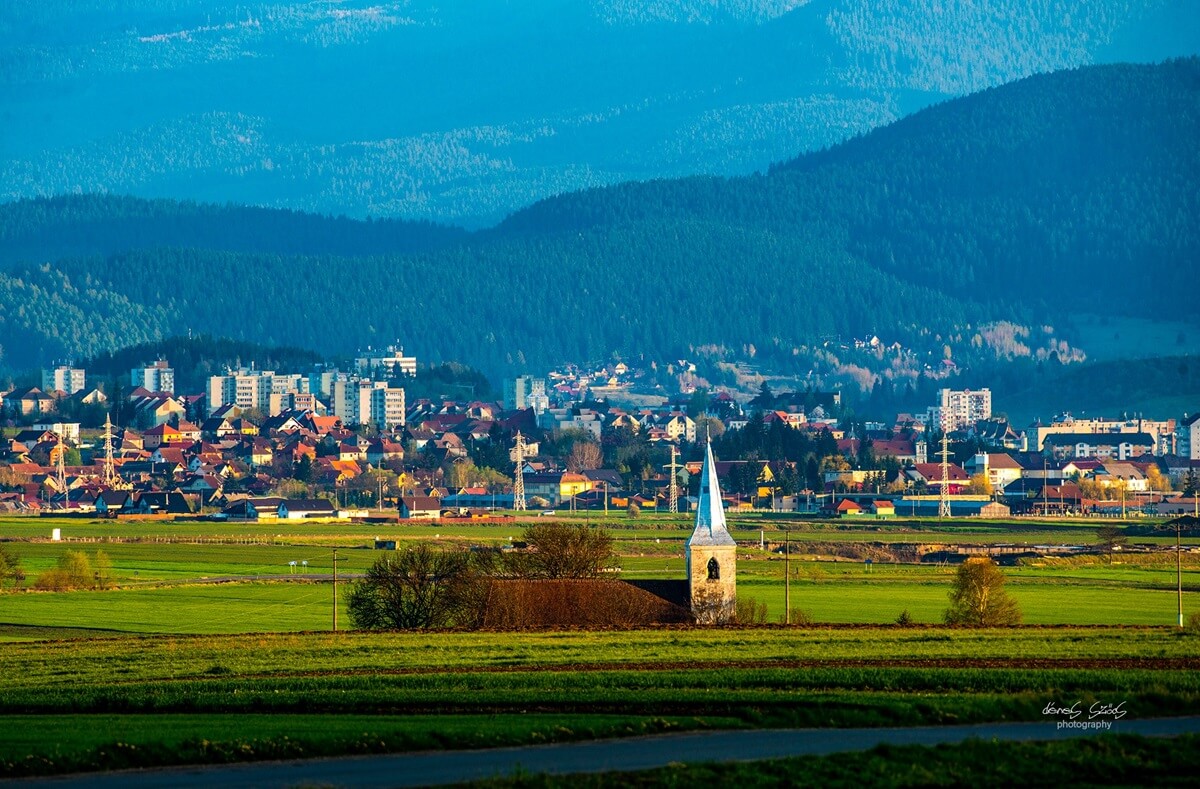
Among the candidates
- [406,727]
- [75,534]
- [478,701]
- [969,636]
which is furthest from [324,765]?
[75,534]

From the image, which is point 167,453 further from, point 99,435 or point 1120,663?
point 1120,663

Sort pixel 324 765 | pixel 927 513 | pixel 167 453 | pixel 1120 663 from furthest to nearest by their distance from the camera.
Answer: pixel 167 453
pixel 927 513
pixel 1120 663
pixel 324 765

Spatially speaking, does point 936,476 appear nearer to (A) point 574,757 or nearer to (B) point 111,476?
(B) point 111,476

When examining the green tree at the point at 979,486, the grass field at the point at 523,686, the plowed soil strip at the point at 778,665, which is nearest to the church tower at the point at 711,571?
the grass field at the point at 523,686

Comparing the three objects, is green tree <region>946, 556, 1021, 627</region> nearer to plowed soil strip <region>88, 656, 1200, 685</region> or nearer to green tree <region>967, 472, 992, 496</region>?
plowed soil strip <region>88, 656, 1200, 685</region>

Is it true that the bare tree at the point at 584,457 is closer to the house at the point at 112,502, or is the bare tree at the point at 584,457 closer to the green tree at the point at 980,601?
the house at the point at 112,502

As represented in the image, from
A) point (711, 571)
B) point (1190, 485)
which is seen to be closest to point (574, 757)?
point (711, 571)
